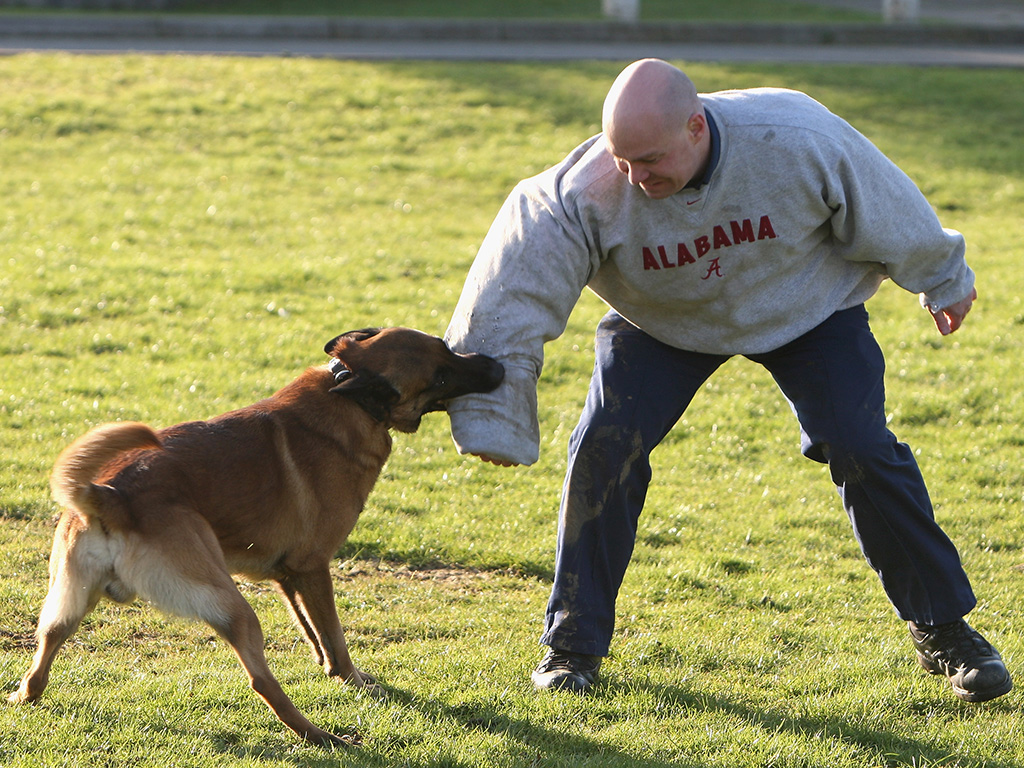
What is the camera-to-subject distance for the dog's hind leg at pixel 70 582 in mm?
3572

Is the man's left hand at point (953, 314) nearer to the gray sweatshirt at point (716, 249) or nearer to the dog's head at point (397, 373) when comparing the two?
the gray sweatshirt at point (716, 249)

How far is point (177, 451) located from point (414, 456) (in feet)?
9.24

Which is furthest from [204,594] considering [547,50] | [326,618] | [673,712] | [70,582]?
[547,50]

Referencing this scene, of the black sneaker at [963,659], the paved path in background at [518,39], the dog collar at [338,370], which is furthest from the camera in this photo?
the paved path in background at [518,39]

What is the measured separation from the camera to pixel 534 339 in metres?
3.92

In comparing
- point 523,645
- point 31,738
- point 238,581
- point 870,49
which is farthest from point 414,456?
point 870,49

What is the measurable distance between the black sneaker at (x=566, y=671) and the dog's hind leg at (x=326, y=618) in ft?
2.06

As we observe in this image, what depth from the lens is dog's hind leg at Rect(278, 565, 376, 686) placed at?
13.3 feet

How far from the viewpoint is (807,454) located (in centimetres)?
414

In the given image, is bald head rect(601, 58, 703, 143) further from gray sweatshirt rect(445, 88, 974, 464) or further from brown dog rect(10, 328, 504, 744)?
brown dog rect(10, 328, 504, 744)

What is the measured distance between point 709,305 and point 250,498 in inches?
69.3

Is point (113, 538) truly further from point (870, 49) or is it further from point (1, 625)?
point (870, 49)

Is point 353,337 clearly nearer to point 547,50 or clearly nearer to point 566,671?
point 566,671

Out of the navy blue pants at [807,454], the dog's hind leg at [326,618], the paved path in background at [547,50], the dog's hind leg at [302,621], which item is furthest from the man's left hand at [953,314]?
the paved path in background at [547,50]
